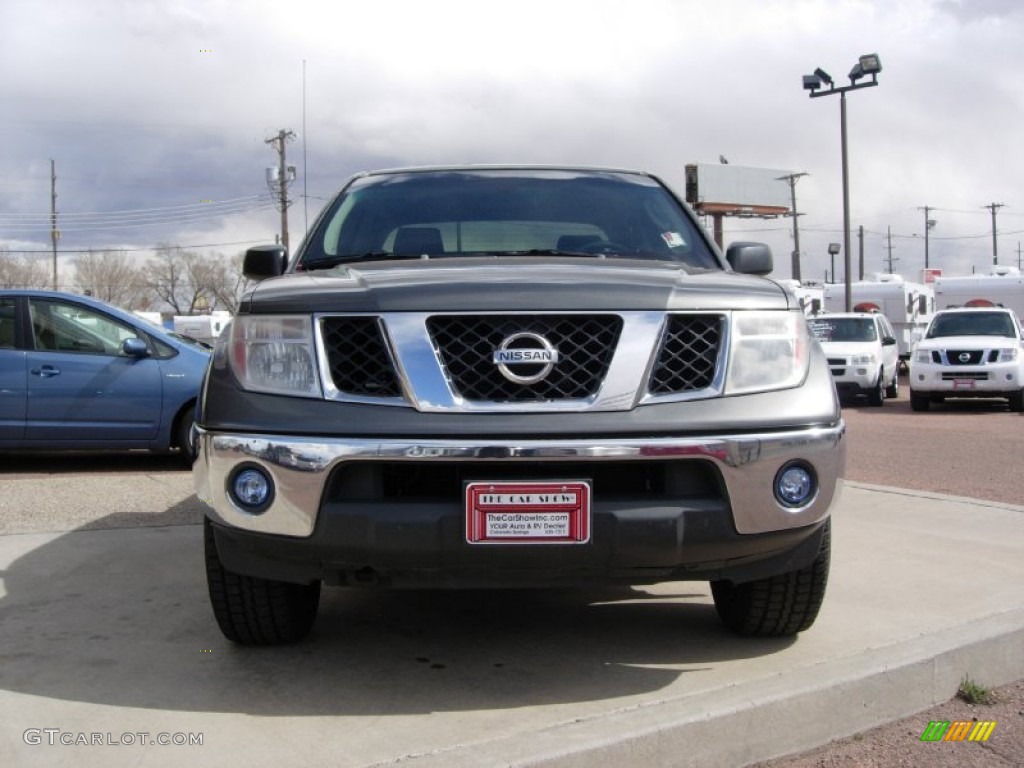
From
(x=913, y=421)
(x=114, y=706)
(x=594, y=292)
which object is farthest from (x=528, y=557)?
(x=913, y=421)

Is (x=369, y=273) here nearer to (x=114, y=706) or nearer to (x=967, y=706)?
(x=114, y=706)

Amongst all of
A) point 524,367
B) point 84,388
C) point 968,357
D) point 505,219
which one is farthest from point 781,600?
point 968,357

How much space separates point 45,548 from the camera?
5.24 meters

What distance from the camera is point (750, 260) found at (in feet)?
14.1

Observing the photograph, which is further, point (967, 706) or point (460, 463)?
point (967, 706)

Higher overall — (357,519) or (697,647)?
(357,519)

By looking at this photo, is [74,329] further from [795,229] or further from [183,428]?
[795,229]

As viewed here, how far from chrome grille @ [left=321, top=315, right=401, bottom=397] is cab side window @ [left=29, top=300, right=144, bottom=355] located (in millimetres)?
6233

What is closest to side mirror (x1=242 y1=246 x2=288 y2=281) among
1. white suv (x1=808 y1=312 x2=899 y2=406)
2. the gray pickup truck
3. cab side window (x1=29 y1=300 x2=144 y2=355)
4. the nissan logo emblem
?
the gray pickup truck

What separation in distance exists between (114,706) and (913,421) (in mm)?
13770

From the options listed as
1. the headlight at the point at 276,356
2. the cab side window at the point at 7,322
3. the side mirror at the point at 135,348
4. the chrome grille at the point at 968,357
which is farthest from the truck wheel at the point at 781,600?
the chrome grille at the point at 968,357

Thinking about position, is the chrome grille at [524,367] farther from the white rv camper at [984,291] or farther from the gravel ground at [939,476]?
the white rv camper at [984,291]

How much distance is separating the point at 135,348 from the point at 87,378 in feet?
1.46

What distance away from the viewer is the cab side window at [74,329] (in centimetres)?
869
